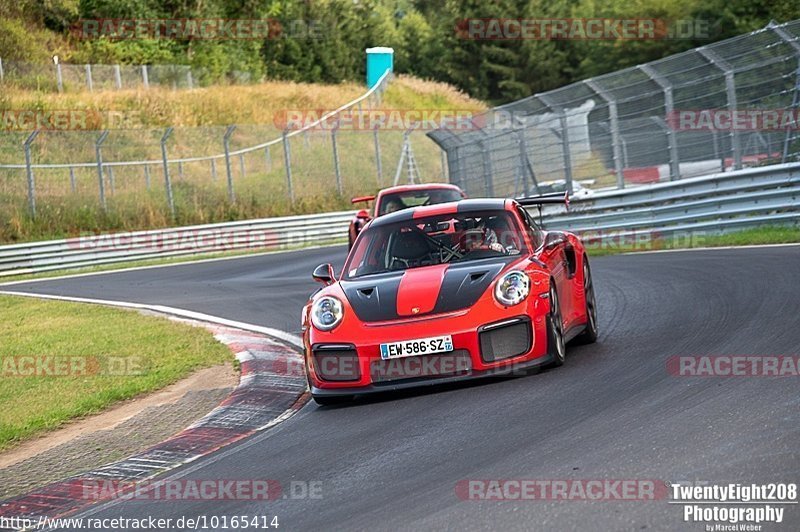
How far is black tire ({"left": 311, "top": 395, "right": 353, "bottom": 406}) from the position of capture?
25.3ft

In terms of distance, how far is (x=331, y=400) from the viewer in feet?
25.5

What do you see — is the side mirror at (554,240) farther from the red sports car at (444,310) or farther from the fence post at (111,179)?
the fence post at (111,179)

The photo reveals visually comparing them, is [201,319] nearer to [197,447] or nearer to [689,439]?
[197,447]

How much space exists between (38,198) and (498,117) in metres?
12.1

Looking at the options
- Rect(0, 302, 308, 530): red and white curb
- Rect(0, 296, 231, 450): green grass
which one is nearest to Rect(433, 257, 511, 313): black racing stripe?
Rect(0, 302, 308, 530): red and white curb

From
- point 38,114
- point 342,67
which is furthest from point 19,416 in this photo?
point 342,67

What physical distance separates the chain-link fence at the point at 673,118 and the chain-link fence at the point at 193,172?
9.85 metres

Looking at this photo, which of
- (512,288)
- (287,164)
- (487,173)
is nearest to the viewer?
(512,288)

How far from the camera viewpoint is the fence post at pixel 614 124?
1953cm

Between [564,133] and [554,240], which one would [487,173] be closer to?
[564,133]

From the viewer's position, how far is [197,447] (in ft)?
22.8

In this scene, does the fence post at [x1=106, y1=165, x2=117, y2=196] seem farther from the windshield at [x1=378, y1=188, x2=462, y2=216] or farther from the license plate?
the license plate

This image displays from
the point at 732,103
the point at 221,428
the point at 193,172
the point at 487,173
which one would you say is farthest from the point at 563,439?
the point at 193,172

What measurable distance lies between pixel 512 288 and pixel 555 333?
1.36ft
